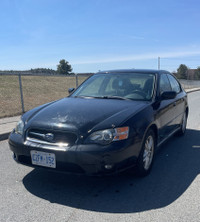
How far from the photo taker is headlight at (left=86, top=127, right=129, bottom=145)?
299 centimetres

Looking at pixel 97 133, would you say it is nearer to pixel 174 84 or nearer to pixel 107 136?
pixel 107 136

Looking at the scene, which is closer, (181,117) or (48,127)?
(48,127)

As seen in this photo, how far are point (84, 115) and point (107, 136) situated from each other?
519mm

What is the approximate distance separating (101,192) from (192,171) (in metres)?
1.65

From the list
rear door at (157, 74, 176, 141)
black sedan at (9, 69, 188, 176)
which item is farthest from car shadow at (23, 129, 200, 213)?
rear door at (157, 74, 176, 141)

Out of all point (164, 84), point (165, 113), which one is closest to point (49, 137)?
point (165, 113)

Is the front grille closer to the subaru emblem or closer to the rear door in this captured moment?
the subaru emblem

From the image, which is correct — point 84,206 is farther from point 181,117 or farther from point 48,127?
point 181,117

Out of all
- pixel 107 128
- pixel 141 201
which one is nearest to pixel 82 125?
pixel 107 128

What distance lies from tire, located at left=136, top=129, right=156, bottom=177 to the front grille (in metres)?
1.02

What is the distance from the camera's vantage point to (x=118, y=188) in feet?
10.9

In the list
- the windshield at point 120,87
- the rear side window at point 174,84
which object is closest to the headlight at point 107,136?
the windshield at point 120,87

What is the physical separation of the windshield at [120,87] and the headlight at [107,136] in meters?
1.22

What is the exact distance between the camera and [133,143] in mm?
3170
